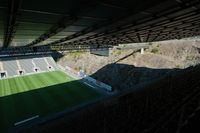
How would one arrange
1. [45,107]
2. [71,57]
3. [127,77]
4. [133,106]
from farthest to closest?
[71,57] → [127,77] → [45,107] → [133,106]

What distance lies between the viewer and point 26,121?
51.8ft

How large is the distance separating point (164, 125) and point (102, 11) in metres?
2.75

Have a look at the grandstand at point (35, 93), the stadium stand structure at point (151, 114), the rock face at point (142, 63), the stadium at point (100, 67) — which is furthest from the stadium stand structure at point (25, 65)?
the stadium stand structure at point (151, 114)

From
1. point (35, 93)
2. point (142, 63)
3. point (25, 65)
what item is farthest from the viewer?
point (25, 65)

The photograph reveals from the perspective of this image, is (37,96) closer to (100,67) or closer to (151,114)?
(100,67)

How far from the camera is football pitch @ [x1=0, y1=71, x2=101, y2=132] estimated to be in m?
17.7

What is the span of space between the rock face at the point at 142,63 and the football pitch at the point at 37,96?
4.15 metres

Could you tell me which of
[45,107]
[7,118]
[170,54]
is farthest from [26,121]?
[170,54]

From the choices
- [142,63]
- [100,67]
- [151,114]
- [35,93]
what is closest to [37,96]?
[35,93]

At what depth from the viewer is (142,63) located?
90.5 feet

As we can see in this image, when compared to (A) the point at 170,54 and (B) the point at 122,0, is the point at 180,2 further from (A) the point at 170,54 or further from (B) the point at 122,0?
(A) the point at 170,54

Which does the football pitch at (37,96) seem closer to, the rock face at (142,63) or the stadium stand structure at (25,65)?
the stadium stand structure at (25,65)

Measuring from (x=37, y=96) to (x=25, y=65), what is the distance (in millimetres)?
14931

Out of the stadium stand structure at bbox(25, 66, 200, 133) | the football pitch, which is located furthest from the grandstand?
the stadium stand structure at bbox(25, 66, 200, 133)
